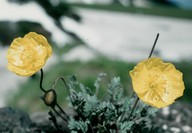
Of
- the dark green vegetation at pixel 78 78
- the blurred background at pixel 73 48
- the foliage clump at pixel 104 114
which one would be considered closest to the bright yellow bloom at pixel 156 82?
the foliage clump at pixel 104 114

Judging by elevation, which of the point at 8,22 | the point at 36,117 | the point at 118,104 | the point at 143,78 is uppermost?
the point at 143,78

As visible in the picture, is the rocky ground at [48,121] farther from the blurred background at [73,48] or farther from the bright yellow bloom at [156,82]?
the blurred background at [73,48]

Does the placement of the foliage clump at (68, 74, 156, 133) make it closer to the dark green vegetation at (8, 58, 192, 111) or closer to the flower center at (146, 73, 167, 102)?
the flower center at (146, 73, 167, 102)

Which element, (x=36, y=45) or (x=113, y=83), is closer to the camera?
(x=36, y=45)

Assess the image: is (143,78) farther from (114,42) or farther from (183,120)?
(114,42)

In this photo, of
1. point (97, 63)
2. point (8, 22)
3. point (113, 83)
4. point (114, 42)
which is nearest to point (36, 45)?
point (113, 83)

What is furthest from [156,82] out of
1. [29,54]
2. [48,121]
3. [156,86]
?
[48,121]

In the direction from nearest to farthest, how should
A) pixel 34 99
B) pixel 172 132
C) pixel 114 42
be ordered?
pixel 172 132
pixel 34 99
pixel 114 42
